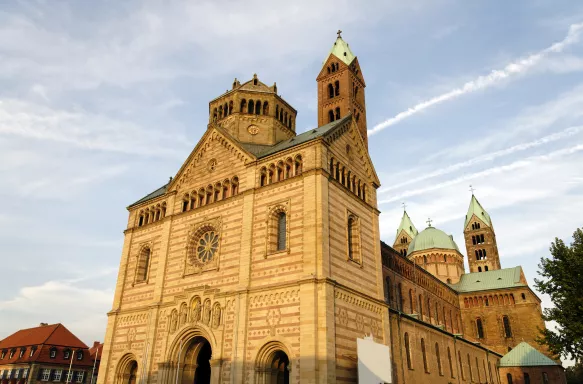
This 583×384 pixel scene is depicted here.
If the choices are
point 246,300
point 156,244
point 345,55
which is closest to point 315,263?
point 246,300

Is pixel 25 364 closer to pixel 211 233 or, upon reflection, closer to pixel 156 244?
pixel 156 244

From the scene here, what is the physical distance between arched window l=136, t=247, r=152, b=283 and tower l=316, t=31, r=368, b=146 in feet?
63.1

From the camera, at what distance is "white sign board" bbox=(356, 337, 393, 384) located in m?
23.5

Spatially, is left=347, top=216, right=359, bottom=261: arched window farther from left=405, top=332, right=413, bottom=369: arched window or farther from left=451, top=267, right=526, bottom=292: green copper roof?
left=451, top=267, right=526, bottom=292: green copper roof

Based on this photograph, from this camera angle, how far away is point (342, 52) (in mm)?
43500

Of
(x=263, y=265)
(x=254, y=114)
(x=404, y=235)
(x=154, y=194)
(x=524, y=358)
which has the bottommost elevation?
(x=524, y=358)

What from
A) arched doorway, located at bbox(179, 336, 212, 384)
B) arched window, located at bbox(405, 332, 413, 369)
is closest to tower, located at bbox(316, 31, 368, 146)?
arched window, located at bbox(405, 332, 413, 369)

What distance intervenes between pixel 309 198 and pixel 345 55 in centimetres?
2236

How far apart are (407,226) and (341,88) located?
165 feet

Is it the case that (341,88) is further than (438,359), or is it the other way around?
(341,88)

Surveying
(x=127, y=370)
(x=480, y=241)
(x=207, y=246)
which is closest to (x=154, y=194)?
(x=207, y=246)

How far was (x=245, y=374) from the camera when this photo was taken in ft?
78.7

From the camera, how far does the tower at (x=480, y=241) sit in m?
78.3

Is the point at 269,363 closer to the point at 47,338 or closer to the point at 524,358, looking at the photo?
the point at 524,358
